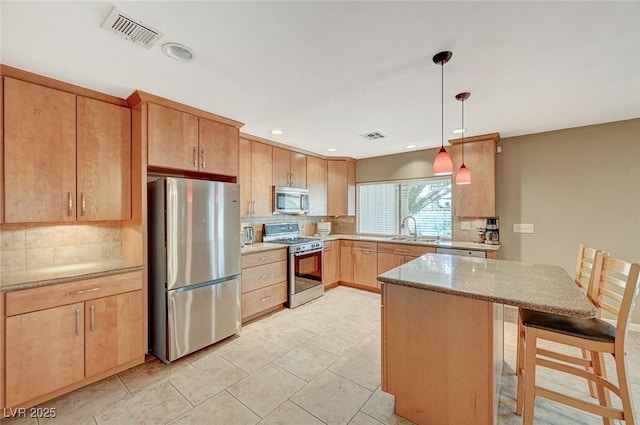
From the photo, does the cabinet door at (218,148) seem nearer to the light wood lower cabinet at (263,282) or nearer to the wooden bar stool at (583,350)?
the light wood lower cabinet at (263,282)

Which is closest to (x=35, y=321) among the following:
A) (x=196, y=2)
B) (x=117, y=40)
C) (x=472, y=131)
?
(x=117, y=40)

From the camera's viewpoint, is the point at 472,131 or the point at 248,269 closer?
the point at 248,269

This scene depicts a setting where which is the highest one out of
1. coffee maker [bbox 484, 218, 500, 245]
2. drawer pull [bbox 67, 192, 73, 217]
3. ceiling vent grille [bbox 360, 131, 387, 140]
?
ceiling vent grille [bbox 360, 131, 387, 140]

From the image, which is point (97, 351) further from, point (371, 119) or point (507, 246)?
point (507, 246)

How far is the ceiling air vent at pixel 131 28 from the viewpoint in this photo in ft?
4.61

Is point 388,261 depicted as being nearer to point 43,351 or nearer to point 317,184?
point 317,184

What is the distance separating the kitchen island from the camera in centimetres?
149

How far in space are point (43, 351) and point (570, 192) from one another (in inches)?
213

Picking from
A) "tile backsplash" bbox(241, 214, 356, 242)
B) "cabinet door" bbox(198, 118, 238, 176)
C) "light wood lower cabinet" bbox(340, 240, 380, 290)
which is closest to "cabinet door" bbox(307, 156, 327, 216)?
"tile backsplash" bbox(241, 214, 356, 242)

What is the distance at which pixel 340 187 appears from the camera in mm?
5082

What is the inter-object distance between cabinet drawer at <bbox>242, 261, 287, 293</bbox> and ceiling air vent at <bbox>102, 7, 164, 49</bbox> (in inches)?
91.6

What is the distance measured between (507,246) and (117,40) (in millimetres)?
4640

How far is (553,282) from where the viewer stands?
1697mm

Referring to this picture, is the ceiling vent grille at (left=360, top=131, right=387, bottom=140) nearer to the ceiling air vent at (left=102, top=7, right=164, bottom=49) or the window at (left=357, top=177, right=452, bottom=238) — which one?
the window at (left=357, top=177, right=452, bottom=238)
